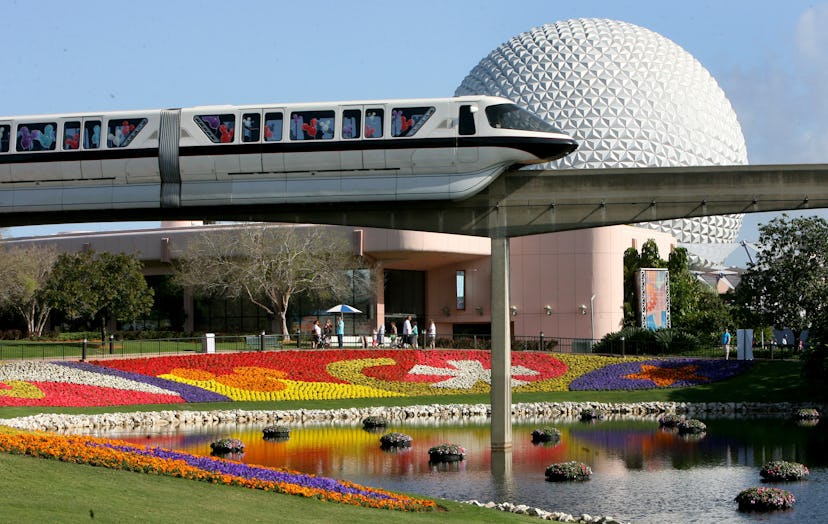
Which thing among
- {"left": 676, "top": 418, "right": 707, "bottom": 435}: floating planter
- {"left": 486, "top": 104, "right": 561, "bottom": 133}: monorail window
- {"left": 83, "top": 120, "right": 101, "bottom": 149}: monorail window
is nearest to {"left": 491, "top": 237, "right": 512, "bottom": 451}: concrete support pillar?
{"left": 486, "top": 104, "right": 561, "bottom": 133}: monorail window

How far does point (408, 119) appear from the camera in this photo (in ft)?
105

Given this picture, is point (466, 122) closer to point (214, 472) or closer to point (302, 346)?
point (214, 472)

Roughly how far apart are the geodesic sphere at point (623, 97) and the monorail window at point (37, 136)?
49179mm

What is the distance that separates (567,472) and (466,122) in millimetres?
10134

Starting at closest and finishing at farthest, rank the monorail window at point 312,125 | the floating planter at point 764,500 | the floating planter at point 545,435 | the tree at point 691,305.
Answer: the floating planter at point 764,500 < the monorail window at point 312,125 < the floating planter at point 545,435 < the tree at point 691,305

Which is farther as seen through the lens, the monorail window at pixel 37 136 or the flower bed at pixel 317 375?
the flower bed at pixel 317 375

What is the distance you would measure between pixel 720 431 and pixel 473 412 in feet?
31.2

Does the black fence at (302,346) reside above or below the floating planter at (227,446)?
above

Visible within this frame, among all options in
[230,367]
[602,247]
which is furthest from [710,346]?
[230,367]

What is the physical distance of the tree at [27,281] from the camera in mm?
66875

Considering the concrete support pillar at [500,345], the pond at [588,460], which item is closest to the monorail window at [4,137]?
the pond at [588,460]

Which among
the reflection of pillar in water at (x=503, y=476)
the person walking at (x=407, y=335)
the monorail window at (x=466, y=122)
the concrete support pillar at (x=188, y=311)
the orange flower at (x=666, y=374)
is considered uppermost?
the monorail window at (x=466, y=122)

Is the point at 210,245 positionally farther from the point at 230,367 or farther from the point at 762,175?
the point at 762,175

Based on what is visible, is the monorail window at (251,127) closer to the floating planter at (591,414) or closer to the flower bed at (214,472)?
the flower bed at (214,472)
